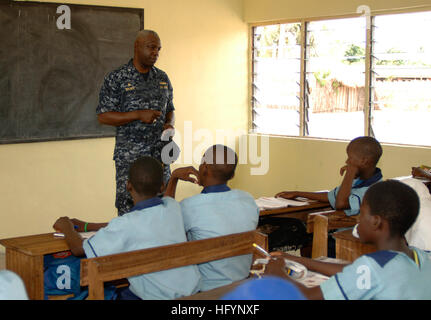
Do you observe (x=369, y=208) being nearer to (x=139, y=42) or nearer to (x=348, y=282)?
(x=348, y=282)

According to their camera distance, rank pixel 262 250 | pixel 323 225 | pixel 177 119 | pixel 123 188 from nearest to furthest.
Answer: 1. pixel 262 250
2. pixel 323 225
3. pixel 123 188
4. pixel 177 119

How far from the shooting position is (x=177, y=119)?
6.14m

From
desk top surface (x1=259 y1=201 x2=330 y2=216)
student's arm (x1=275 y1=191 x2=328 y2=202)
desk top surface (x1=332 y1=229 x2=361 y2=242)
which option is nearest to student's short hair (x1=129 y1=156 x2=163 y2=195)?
desk top surface (x1=332 y1=229 x2=361 y2=242)

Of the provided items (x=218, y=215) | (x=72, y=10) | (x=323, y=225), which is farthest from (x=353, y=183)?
(x=72, y=10)

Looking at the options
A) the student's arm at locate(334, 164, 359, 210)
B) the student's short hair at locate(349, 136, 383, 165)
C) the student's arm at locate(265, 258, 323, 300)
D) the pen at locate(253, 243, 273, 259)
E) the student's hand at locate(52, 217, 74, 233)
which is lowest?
the student's arm at locate(265, 258, 323, 300)

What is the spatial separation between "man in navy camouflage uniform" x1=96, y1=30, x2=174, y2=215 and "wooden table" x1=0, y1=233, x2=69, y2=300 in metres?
1.10

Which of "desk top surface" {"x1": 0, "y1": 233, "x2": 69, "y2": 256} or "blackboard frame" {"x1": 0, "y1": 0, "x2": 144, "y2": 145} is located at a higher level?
"blackboard frame" {"x1": 0, "y1": 0, "x2": 144, "y2": 145}

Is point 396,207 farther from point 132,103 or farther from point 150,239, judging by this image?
point 132,103

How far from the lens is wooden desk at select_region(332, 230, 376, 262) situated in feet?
8.18

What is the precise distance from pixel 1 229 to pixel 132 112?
2.09m

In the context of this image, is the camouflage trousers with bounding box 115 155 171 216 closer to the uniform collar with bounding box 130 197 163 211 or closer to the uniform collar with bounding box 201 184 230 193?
the uniform collar with bounding box 201 184 230 193

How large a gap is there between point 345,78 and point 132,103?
2.83 m

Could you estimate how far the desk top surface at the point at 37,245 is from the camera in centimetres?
242
